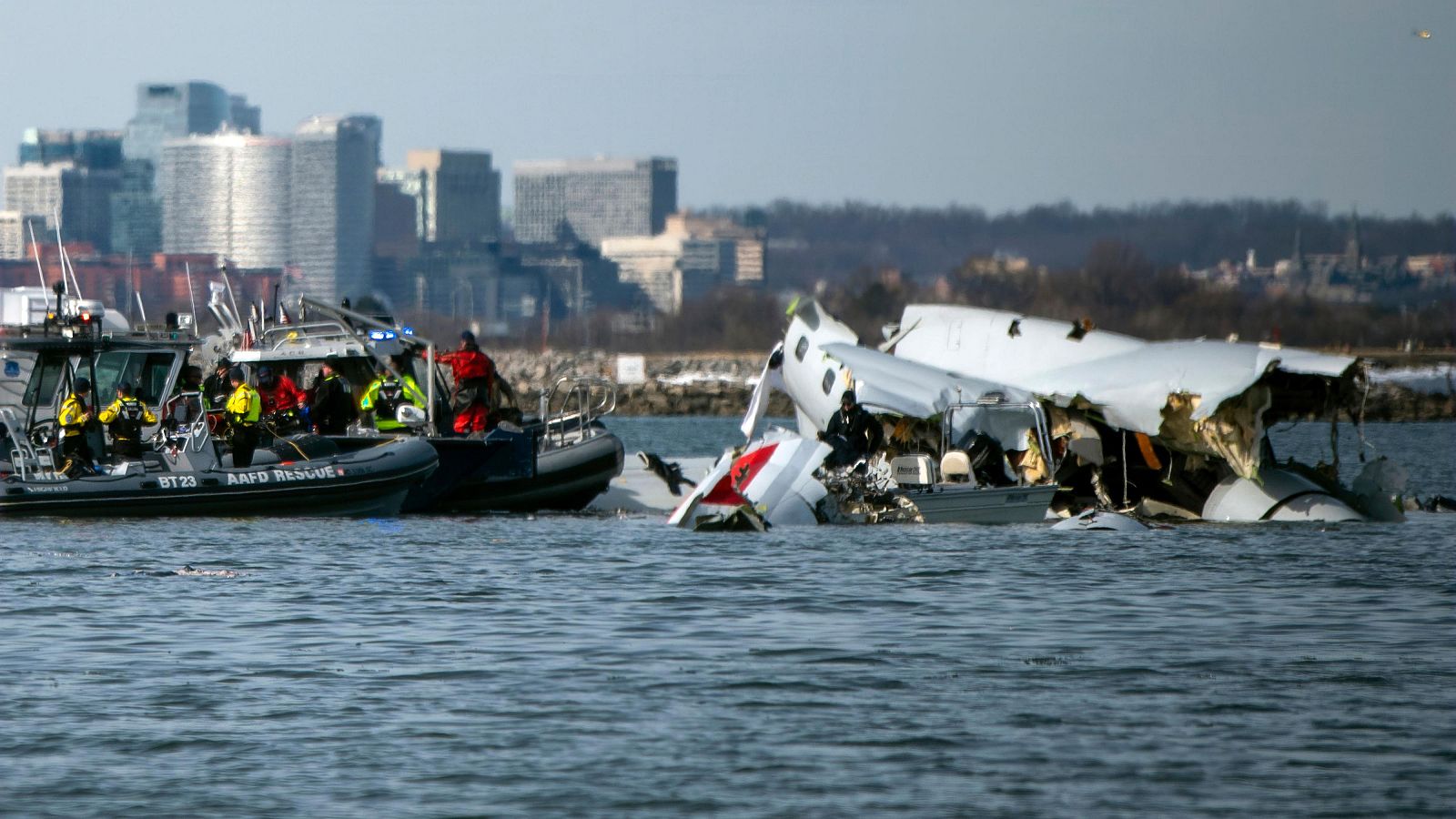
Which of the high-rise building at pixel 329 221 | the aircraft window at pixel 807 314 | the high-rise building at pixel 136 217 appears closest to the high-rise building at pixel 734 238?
the high-rise building at pixel 329 221

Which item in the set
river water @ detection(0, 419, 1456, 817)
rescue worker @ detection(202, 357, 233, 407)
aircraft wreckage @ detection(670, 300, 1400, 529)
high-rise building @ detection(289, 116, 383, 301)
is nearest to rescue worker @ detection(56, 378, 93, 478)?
river water @ detection(0, 419, 1456, 817)

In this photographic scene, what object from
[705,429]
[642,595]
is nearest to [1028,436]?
[642,595]

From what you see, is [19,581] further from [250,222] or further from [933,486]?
[250,222]

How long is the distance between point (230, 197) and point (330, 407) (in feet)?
554

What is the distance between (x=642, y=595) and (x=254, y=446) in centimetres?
847

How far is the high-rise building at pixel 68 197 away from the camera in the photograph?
157 meters

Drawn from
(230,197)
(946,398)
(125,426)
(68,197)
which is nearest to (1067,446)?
(946,398)

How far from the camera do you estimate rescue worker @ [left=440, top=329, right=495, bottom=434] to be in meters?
26.6

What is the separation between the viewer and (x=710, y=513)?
24469 millimetres

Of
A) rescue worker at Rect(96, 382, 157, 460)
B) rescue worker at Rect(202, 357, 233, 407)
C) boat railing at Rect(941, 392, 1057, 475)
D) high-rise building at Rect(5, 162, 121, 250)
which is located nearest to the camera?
rescue worker at Rect(96, 382, 157, 460)

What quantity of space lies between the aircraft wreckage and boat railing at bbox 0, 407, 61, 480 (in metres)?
7.81

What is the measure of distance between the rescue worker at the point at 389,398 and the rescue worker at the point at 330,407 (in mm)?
281

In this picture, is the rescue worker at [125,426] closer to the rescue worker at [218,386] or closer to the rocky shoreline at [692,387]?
the rescue worker at [218,386]

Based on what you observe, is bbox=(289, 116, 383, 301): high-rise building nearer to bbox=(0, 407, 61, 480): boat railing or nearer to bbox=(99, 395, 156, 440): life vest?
bbox=(99, 395, 156, 440): life vest
